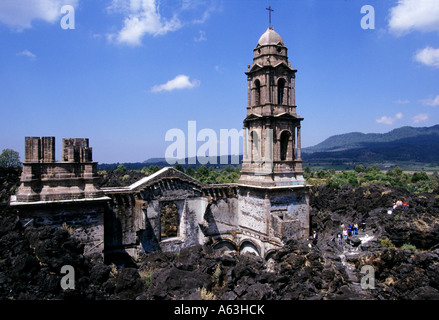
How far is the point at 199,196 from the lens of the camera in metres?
21.8

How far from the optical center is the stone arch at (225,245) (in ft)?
75.1

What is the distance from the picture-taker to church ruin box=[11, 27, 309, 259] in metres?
16.9

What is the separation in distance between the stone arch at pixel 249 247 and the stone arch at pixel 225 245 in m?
0.43

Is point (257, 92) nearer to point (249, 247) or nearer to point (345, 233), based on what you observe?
point (249, 247)

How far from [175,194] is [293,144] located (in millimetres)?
8944

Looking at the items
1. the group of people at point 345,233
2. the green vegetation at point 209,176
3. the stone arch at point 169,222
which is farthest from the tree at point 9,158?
the group of people at point 345,233

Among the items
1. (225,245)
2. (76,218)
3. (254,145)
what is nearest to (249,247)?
(225,245)

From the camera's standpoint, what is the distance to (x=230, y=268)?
Result: 14836mm

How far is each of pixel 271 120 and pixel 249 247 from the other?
28.8ft

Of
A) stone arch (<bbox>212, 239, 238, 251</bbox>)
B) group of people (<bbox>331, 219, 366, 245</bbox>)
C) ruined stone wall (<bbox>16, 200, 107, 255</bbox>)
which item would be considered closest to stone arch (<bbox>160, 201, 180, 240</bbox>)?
stone arch (<bbox>212, 239, 238, 251</bbox>)

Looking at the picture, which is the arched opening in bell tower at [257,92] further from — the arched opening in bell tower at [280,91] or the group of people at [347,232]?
the group of people at [347,232]

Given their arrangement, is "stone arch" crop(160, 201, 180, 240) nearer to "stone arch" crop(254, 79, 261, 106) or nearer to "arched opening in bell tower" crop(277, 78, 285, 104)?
"stone arch" crop(254, 79, 261, 106)
